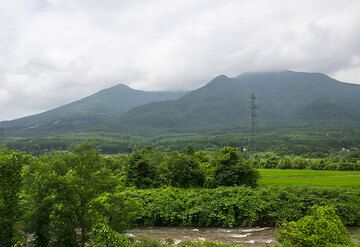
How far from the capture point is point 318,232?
10.9 meters

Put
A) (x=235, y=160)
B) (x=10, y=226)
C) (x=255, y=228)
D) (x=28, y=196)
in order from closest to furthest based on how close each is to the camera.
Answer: (x=10, y=226) → (x=28, y=196) → (x=255, y=228) → (x=235, y=160)

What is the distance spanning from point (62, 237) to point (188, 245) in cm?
626

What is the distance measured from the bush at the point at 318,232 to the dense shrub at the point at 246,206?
66.7 feet

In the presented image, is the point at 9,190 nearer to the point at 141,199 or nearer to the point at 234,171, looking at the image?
the point at 141,199

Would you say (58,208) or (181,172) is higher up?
(58,208)

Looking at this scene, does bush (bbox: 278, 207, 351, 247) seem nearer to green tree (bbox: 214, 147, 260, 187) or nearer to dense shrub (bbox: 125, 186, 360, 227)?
dense shrub (bbox: 125, 186, 360, 227)

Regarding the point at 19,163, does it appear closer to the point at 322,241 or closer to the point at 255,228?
the point at 322,241

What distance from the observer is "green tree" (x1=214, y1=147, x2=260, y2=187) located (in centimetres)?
3909

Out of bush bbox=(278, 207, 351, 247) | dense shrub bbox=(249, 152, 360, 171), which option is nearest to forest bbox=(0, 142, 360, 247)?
bush bbox=(278, 207, 351, 247)

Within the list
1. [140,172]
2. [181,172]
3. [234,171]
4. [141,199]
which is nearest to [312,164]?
[234,171]

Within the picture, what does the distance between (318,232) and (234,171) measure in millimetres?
28540

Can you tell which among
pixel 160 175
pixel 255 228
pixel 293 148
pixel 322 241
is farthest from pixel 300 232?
pixel 293 148

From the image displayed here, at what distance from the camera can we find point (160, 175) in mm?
41438

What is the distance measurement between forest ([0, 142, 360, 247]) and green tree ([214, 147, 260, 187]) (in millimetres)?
107
